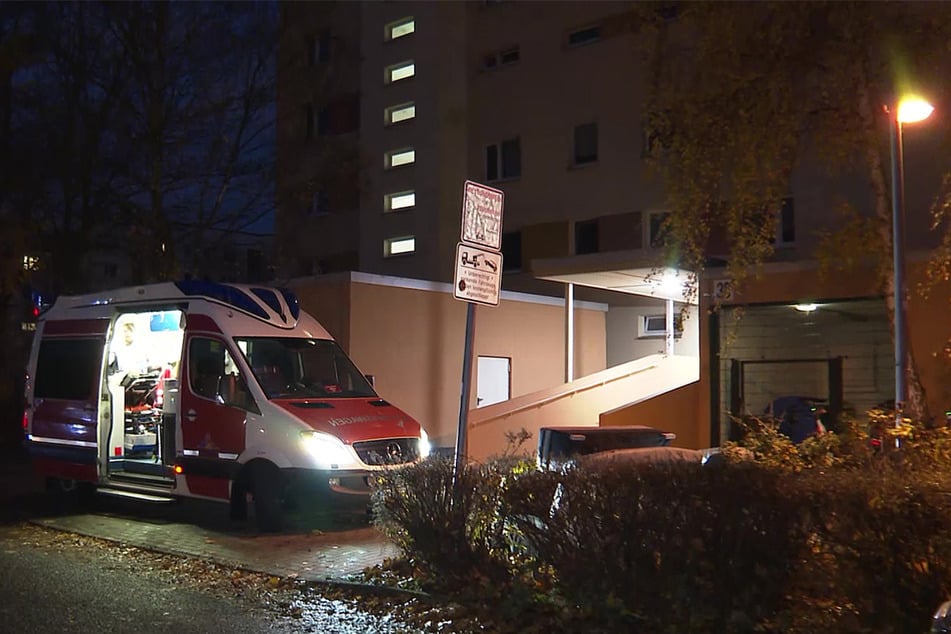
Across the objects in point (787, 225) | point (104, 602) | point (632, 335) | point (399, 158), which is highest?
point (399, 158)

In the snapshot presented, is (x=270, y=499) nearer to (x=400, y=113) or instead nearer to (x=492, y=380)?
(x=492, y=380)

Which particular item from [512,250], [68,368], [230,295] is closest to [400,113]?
[512,250]

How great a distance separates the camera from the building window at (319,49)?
76.3ft

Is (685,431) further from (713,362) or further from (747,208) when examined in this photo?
(747,208)

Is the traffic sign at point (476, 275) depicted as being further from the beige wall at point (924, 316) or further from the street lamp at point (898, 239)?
the beige wall at point (924, 316)

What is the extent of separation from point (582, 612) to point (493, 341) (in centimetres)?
1411

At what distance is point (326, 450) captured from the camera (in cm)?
1134

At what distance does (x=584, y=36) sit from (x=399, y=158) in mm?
7136

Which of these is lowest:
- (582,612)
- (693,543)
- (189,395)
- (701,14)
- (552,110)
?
(582,612)

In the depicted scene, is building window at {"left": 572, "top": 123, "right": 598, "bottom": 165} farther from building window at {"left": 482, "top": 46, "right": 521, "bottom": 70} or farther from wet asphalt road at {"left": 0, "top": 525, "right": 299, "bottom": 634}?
wet asphalt road at {"left": 0, "top": 525, "right": 299, "bottom": 634}

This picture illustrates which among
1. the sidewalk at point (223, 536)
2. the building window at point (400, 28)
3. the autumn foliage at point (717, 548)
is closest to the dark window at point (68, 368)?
the sidewalk at point (223, 536)

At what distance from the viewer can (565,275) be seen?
719 inches

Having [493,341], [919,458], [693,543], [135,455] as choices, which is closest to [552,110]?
[493,341]

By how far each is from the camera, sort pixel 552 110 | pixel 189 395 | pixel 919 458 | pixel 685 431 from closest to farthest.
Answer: pixel 919 458, pixel 189 395, pixel 685 431, pixel 552 110
